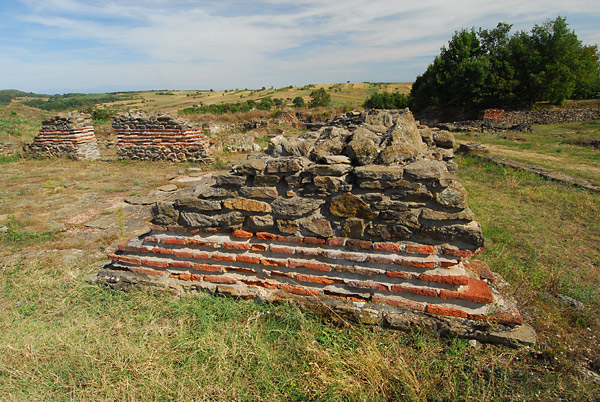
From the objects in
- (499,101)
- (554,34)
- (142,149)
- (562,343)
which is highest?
(554,34)

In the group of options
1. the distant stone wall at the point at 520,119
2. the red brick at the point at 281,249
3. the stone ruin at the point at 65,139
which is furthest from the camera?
the distant stone wall at the point at 520,119

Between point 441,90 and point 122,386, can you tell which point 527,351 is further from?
point 441,90

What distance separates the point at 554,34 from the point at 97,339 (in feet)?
116

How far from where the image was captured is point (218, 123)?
76.8 ft

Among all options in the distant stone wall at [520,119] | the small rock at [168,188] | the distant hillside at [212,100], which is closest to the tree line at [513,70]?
the distant stone wall at [520,119]

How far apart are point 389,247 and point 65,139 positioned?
1497 centimetres

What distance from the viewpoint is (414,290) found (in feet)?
9.00

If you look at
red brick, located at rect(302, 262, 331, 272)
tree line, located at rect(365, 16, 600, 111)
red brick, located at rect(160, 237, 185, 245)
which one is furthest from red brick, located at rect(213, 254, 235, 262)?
tree line, located at rect(365, 16, 600, 111)

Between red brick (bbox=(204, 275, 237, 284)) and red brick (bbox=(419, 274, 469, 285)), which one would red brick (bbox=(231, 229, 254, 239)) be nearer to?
red brick (bbox=(204, 275, 237, 284))

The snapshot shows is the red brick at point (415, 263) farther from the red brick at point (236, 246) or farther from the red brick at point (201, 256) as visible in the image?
the red brick at point (201, 256)

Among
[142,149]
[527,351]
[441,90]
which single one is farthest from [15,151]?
[441,90]

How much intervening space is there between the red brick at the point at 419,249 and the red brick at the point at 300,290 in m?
0.96

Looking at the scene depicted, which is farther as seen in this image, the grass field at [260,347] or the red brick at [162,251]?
the red brick at [162,251]

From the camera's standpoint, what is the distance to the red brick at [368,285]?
2.83 m
